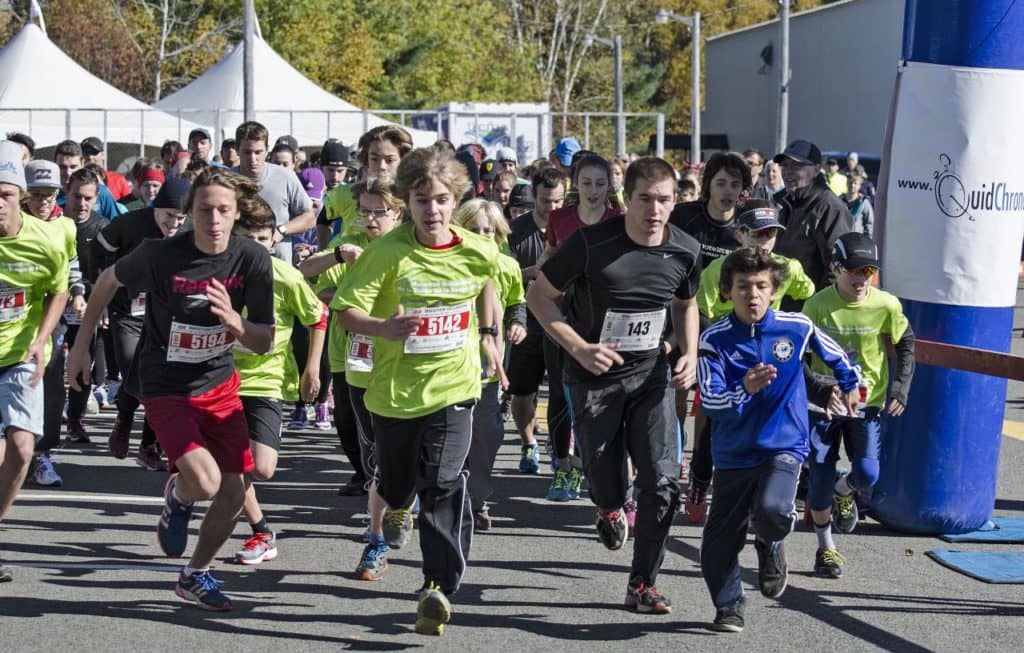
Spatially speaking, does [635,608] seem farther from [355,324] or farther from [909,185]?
[909,185]

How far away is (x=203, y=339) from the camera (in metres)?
6.69

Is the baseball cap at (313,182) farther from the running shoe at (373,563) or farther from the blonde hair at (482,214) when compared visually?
the running shoe at (373,563)

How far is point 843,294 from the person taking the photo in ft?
26.3

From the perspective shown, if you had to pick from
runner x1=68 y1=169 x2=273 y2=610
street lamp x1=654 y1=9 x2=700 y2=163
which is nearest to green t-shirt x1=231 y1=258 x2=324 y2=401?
runner x1=68 y1=169 x2=273 y2=610

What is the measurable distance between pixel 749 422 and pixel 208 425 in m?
2.30

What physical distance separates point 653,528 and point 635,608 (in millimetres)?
381

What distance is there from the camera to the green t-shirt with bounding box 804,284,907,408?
7.96m

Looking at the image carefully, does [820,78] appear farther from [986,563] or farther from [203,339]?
[203,339]

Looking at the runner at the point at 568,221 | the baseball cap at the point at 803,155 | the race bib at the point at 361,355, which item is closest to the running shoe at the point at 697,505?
the runner at the point at 568,221

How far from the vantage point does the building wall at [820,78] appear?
141 feet

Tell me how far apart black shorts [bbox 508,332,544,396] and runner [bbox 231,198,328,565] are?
7.55ft

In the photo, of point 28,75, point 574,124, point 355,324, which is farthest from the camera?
point 574,124

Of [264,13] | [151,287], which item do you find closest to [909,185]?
[151,287]

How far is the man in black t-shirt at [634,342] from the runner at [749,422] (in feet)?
0.98
